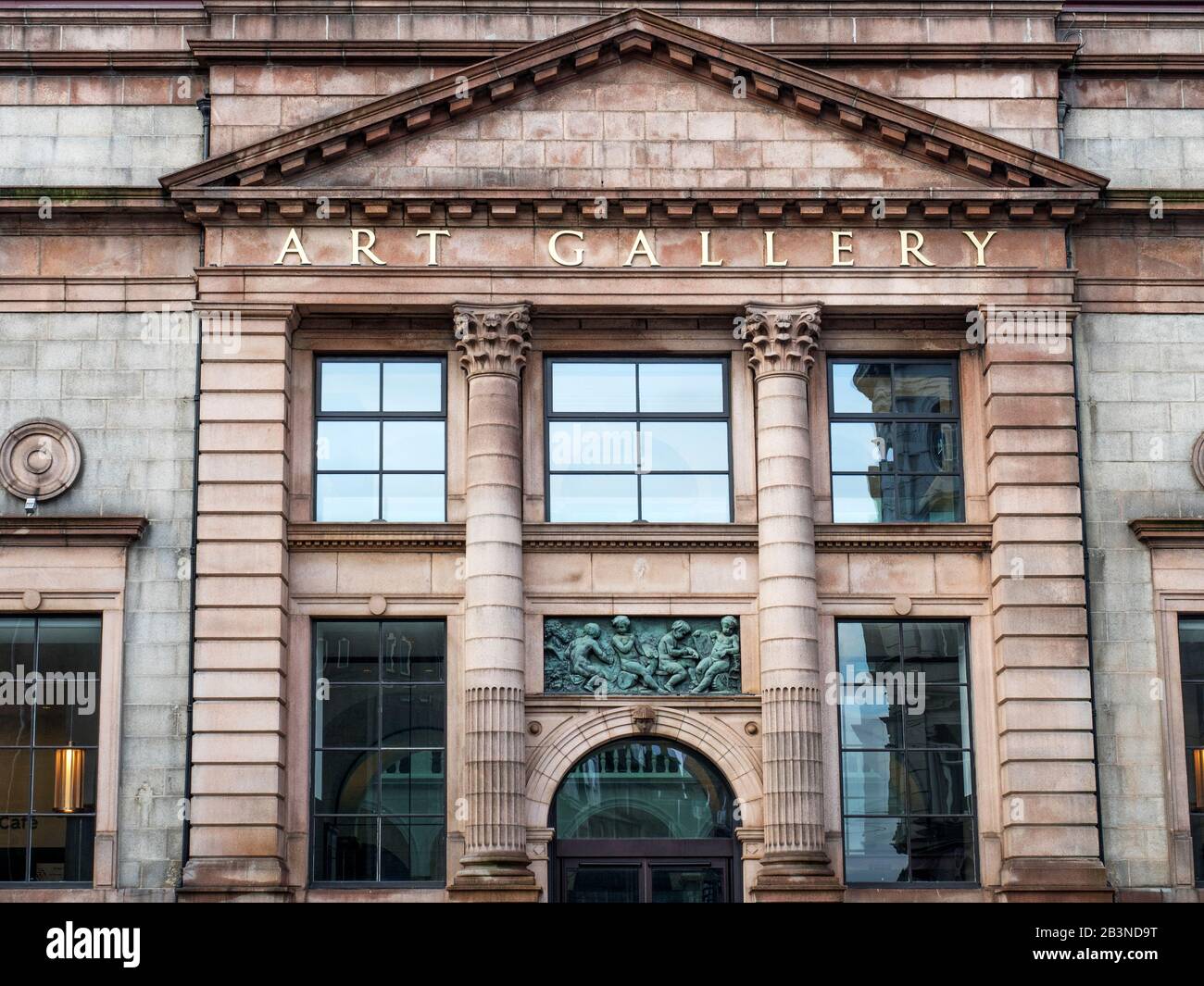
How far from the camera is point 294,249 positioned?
34625 millimetres

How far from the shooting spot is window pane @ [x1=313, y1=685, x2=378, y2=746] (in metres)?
33.8

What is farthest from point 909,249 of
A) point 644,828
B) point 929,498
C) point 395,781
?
point 395,781

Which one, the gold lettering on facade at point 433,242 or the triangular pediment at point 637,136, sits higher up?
the triangular pediment at point 637,136

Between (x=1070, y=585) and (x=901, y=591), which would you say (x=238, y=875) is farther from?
(x=1070, y=585)

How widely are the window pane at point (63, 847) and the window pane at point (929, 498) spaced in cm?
1369

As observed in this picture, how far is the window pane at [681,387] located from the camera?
35312mm

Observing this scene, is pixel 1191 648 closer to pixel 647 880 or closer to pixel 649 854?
pixel 649 854

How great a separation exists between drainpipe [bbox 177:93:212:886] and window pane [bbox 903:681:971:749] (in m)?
11.1

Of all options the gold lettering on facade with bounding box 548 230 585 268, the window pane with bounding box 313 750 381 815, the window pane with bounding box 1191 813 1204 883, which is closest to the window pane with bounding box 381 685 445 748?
the window pane with bounding box 313 750 381 815

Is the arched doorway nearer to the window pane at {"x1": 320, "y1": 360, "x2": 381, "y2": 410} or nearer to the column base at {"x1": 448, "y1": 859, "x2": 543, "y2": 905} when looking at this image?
the column base at {"x1": 448, "y1": 859, "x2": 543, "y2": 905}

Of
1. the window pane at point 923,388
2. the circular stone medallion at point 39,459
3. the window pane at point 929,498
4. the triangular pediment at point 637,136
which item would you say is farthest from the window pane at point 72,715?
the window pane at point 923,388

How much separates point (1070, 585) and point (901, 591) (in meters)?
2.63

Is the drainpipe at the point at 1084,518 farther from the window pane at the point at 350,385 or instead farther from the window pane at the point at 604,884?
the window pane at the point at 350,385

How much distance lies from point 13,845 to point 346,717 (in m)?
5.41
